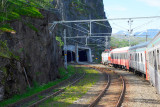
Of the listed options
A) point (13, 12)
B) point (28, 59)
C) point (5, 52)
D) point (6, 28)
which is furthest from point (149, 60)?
point (13, 12)

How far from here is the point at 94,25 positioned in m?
93.4

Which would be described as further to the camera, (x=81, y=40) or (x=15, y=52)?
(x=81, y=40)

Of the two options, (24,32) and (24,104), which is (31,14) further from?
(24,104)

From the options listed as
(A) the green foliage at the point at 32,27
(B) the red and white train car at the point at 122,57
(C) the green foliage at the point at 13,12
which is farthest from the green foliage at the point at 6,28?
(B) the red and white train car at the point at 122,57

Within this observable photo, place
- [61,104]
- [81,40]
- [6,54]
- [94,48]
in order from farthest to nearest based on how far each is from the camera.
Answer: [94,48], [81,40], [6,54], [61,104]

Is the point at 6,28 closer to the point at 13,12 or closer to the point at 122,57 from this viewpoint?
the point at 13,12

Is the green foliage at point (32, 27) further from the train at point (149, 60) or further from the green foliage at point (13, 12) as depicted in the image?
the train at point (149, 60)

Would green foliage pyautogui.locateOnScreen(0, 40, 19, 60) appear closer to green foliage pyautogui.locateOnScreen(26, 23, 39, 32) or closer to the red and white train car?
green foliage pyautogui.locateOnScreen(26, 23, 39, 32)

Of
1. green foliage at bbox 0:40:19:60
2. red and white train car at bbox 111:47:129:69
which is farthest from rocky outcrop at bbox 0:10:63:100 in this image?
red and white train car at bbox 111:47:129:69

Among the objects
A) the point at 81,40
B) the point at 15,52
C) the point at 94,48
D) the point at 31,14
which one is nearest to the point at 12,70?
the point at 15,52

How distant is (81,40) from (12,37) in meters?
64.7

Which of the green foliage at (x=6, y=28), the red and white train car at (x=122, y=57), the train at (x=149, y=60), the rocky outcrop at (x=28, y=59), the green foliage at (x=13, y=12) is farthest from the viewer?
the red and white train car at (x=122, y=57)

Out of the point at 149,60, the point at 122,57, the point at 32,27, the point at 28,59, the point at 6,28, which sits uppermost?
the point at 32,27

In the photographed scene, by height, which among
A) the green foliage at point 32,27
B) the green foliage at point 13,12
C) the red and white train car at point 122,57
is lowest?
the red and white train car at point 122,57
